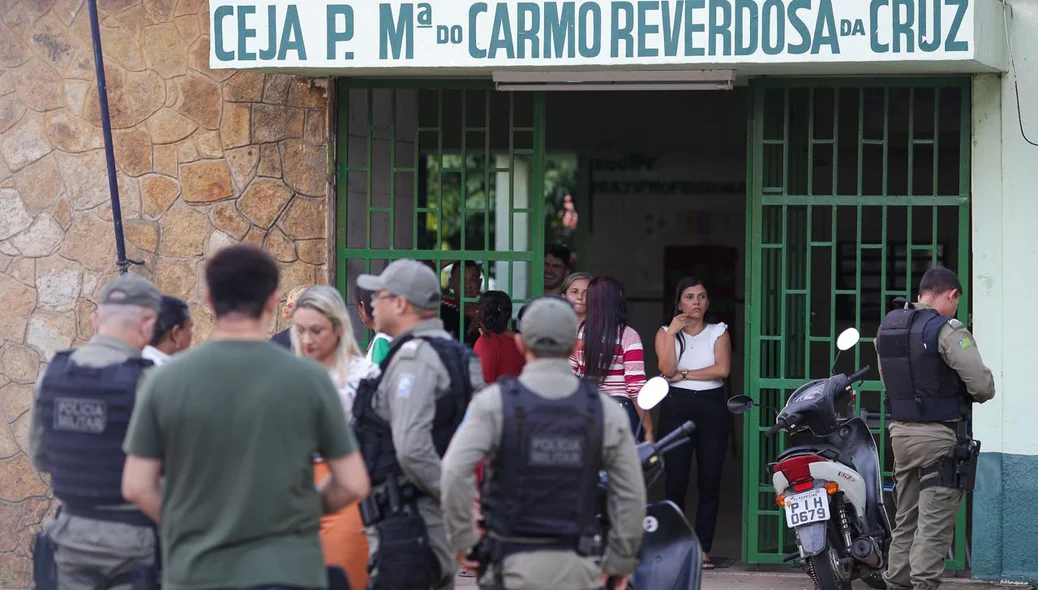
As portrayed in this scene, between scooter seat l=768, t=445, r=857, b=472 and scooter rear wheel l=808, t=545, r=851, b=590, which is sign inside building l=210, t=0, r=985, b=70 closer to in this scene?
scooter seat l=768, t=445, r=857, b=472

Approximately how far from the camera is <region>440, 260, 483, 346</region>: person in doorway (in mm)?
8797

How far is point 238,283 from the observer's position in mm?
3891

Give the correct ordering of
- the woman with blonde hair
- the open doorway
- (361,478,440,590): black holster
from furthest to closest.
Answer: the open doorway → the woman with blonde hair → (361,478,440,590): black holster

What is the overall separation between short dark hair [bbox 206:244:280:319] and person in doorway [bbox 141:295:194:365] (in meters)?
1.40

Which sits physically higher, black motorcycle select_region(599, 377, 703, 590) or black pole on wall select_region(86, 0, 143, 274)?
black pole on wall select_region(86, 0, 143, 274)

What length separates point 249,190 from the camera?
8.23 meters

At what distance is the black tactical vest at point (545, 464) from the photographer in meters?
4.32

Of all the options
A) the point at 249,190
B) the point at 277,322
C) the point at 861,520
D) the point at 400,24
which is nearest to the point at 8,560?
the point at 277,322

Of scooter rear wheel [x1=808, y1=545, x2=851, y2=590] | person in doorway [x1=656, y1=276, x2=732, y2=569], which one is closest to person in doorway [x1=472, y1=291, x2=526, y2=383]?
person in doorway [x1=656, y1=276, x2=732, y2=569]

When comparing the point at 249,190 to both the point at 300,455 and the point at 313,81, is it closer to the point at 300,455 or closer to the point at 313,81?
the point at 313,81

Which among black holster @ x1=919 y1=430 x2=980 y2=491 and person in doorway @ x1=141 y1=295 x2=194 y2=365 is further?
black holster @ x1=919 y1=430 x2=980 y2=491

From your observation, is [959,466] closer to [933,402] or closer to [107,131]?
[933,402]

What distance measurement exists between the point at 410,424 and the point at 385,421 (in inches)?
8.7

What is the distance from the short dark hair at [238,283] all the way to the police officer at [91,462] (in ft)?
2.57
